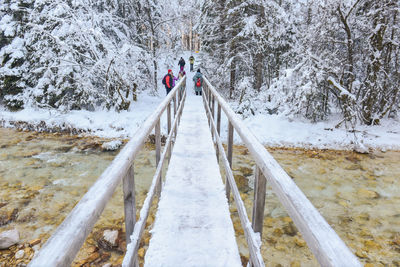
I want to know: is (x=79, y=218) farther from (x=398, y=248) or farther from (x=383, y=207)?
(x=383, y=207)

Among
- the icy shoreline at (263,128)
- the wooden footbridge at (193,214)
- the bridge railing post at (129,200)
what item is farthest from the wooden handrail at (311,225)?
the icy shoreline at (263,128)

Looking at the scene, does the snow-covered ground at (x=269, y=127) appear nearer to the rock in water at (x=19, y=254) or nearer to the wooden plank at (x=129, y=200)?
the rock in water at (x=19, y=254)

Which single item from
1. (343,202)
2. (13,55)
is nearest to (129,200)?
(343,202)

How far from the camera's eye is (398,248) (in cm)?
542

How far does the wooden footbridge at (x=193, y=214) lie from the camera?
91cm

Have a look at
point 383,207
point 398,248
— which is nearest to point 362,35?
point 383,207

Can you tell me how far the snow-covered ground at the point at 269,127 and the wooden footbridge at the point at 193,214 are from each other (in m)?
7.29

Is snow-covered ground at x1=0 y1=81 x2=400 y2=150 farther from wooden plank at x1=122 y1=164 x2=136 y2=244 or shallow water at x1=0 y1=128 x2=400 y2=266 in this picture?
wooden plank at x1=122 y1=164 x2=136 y2=244

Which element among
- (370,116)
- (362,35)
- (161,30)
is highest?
(161,30)

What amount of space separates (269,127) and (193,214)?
403 inches

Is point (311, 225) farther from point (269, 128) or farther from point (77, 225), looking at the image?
point (269, 128)

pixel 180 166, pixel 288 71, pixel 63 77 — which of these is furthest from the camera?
pixel 63 77

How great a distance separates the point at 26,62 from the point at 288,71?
14.4 metres

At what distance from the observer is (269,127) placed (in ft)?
41.7
